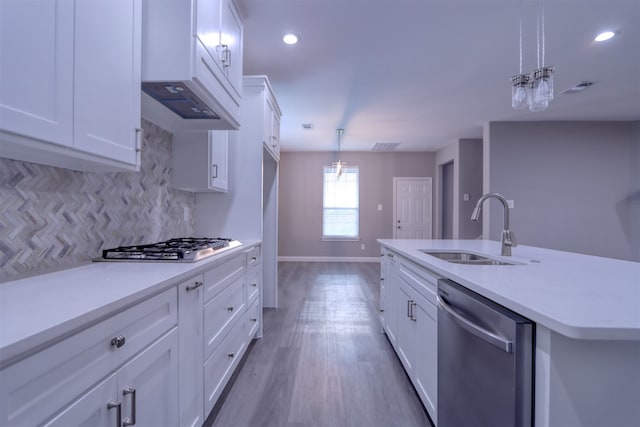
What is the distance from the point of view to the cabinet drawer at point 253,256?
219 centimetres

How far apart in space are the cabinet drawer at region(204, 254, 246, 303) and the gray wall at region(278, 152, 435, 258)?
4.61 meters

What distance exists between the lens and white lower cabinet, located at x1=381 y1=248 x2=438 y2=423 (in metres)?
1.42

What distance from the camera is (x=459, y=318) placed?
1079 millimetres

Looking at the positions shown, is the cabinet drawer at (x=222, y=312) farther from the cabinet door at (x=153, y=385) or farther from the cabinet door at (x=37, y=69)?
the cabinet door at (x=37, y=69)

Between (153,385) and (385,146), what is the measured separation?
19.5ft

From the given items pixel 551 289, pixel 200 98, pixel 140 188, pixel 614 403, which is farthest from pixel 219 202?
pixel 614 403

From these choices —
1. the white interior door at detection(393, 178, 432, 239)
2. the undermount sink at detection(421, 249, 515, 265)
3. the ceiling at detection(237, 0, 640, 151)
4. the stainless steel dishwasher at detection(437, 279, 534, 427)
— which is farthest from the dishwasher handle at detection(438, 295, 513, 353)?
the white interior door at detection(393, 178, 432, 239)

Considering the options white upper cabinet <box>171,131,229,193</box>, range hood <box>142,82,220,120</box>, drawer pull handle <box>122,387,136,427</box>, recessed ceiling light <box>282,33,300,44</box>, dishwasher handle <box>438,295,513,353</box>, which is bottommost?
drawer pull handle <box>122,387,136,427</box>

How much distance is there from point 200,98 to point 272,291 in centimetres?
242

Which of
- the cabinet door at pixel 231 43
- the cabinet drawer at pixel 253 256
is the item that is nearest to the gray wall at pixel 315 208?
the cabinet drawer at pixel 253 256

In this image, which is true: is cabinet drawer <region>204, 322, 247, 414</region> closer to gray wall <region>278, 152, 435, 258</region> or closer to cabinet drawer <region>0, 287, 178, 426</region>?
cabinet drawer <region>0, 287, 178, 426</region>

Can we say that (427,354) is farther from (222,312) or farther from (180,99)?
(180,99)

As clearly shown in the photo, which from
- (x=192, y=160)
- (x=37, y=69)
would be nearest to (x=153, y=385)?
(x=37, y=69)

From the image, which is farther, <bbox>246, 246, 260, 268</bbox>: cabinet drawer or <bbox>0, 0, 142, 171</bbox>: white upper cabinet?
<bbox>246, 246, 260, 268</bbox>: cabinet drawer
